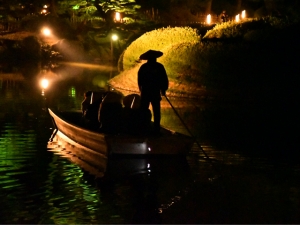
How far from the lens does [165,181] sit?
10.8 m

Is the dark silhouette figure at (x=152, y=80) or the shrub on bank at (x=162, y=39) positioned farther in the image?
the shrub on bank at (x=162, y=39)

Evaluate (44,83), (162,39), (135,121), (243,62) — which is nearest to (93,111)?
(135,121)

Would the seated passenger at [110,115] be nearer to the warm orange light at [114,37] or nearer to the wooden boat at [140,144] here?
the wooden boat at [140,144]

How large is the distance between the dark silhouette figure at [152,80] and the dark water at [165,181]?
4.40ft

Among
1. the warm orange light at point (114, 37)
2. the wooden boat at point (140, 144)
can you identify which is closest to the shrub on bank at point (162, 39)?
the warm orange light at point (114, 37)

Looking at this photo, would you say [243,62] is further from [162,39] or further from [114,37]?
[114,37]

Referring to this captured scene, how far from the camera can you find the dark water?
8656 millimetres

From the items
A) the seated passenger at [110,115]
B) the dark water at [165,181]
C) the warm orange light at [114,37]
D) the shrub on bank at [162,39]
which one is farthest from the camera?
the warm orange light at [114,37]

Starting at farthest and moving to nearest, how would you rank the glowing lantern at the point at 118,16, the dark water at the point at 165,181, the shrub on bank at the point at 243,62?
the glowing lantern at the point at 118,16 → the shrub on bank at the point at 243,62 → the dark water at the point at 165,181

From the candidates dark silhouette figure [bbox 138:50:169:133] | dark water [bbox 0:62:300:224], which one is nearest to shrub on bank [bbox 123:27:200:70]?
dark water [bbox 0:62:300:224]

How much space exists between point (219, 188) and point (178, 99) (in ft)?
46.4

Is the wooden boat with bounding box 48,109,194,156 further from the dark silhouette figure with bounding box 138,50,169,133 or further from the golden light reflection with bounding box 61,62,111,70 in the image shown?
the golden light reflection with bounding box 61,62,111,70

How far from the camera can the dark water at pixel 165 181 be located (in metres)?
8.66

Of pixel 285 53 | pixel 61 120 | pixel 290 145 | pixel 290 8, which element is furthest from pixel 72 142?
pixel 290 8
